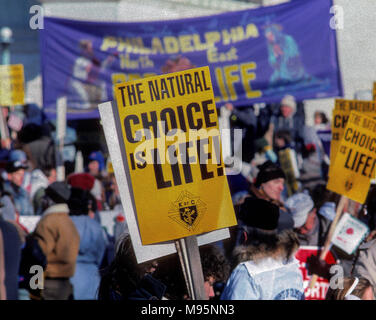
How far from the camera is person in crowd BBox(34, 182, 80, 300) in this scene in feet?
19.2

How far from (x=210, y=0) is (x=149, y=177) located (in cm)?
1139

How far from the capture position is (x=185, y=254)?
126 inches

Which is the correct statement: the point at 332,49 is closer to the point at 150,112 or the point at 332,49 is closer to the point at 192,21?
the point at 192,21

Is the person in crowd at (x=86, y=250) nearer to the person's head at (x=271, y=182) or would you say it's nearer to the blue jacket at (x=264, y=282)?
the person's head at (x=271, y=182)

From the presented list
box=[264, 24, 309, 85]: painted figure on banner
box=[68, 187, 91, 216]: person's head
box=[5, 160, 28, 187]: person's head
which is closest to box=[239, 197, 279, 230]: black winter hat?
box=[68, 187, 91, 216]: person's head

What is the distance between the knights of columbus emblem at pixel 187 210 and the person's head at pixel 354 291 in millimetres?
1236

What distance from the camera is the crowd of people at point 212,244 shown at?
11.4 feet

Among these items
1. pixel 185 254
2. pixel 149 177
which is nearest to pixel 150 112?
pixel 149 177

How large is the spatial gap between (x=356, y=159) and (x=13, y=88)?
241 inches

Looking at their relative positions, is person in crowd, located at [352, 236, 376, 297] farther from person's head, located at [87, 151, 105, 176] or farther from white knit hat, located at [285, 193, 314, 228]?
person's head, located at [87, 151, 105, 176]

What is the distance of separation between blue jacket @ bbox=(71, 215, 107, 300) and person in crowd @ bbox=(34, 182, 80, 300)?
12cm

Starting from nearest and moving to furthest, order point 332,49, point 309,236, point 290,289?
point 290,289 → point 309,236 → point 332,49

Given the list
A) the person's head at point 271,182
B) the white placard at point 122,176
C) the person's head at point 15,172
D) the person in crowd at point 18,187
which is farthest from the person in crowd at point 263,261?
the person's head at point 15,172
